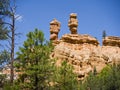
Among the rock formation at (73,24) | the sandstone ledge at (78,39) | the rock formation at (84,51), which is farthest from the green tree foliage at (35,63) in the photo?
the rock formation at (73,24)

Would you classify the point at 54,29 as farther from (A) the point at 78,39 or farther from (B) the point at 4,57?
(B) the point at 4,57

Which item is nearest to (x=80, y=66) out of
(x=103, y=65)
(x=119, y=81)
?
(x=103, y=65)

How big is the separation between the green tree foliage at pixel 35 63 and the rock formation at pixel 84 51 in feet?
105

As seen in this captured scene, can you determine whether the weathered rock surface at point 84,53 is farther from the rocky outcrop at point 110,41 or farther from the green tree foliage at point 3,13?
the green tree foliage at point 3,13

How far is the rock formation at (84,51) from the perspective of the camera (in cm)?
5925

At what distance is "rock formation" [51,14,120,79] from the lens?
59250 millimetres

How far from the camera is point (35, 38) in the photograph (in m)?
24.0

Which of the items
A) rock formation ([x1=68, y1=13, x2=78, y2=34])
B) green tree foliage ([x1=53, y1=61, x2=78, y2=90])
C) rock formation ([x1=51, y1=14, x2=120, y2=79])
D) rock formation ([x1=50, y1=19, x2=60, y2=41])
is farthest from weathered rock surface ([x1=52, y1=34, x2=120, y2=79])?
green tree foliage ([x1=53, y1=61, x2=78, y2=90])

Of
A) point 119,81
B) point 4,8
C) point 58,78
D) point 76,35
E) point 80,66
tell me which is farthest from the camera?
point 76,35

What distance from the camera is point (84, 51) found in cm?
6400

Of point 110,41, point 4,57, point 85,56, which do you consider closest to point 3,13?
point 4,57

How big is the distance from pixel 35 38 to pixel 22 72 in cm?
295

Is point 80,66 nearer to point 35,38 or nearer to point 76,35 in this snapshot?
point 76,35

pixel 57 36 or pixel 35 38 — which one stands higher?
pixel 57 36
